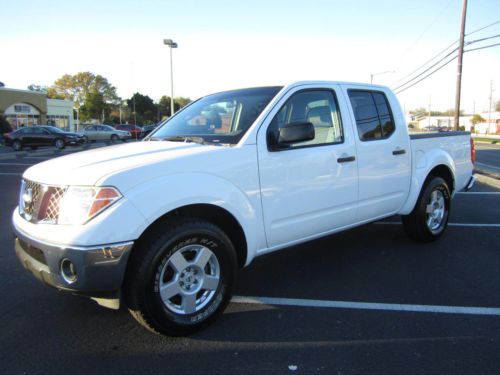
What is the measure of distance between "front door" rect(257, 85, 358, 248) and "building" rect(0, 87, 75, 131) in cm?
5049

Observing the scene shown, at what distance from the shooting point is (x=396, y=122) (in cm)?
489

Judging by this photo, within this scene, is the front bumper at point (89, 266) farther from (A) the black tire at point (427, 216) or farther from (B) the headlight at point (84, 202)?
(A) the black tire at point (427, 216)

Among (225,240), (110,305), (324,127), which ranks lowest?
(110,305)

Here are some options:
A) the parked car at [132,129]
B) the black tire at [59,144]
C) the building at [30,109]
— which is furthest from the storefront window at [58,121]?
the black tire at [59,144]

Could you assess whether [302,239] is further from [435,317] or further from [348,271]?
[435,317]

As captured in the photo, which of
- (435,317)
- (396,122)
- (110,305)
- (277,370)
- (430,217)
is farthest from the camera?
(430,217)

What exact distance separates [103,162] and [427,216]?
405 centimetres

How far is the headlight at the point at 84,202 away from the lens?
267 centimetres

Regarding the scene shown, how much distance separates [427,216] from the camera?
5246mm

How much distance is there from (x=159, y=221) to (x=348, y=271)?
2414 millimetres

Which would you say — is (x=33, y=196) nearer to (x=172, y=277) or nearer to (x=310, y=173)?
(x=172, y=277)

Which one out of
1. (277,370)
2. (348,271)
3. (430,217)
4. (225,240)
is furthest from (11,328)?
(430,217)

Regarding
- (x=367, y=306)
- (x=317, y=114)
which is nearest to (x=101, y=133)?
(x=317, y=114)

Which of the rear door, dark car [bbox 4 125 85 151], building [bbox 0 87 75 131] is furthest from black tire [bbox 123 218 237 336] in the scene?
building [bbox 0 87 75 131]
